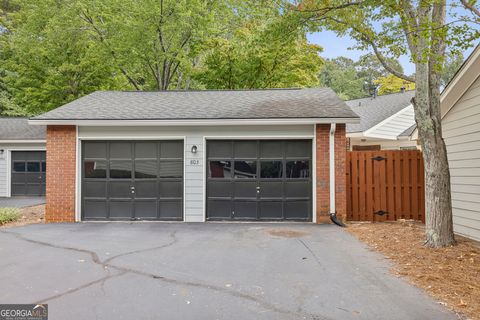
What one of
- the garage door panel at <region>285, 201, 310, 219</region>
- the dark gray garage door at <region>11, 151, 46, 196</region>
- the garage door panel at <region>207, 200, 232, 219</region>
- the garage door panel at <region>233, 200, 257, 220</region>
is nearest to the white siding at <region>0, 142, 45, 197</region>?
the dark gray garage door at <region>11, 151, 46, 196</region>

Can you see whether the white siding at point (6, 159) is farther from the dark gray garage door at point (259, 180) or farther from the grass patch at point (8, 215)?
the dark gray garage door at point (259, 180)

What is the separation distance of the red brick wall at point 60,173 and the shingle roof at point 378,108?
11498mm

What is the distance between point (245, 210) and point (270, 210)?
71cm

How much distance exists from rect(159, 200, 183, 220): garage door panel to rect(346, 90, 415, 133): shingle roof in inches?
363

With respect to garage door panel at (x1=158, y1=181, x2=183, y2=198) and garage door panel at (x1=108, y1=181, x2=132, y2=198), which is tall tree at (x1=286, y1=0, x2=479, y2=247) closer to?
garage door panel at (x1=158, y1=181, x2=183, y2=198)

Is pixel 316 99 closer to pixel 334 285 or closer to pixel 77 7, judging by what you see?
pixel 334 285

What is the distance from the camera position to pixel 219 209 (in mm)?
9195

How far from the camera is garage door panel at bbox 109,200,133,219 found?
9281 millimetres

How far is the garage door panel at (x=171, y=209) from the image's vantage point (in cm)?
920

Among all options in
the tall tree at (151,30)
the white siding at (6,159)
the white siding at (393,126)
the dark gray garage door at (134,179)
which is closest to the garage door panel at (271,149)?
the dark gray garage door at (134,179)

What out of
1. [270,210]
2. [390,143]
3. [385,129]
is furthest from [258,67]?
[270,210]

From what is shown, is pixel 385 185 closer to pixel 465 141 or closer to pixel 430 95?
pixel 465 141

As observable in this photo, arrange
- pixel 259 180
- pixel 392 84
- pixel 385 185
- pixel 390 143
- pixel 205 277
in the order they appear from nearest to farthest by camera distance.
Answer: pixel 205 277 → pixel 385 185 → pixel 259 180 → pixel 390 143 → pixel 392 84

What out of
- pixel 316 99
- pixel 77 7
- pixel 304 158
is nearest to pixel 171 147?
pixel 304 158
